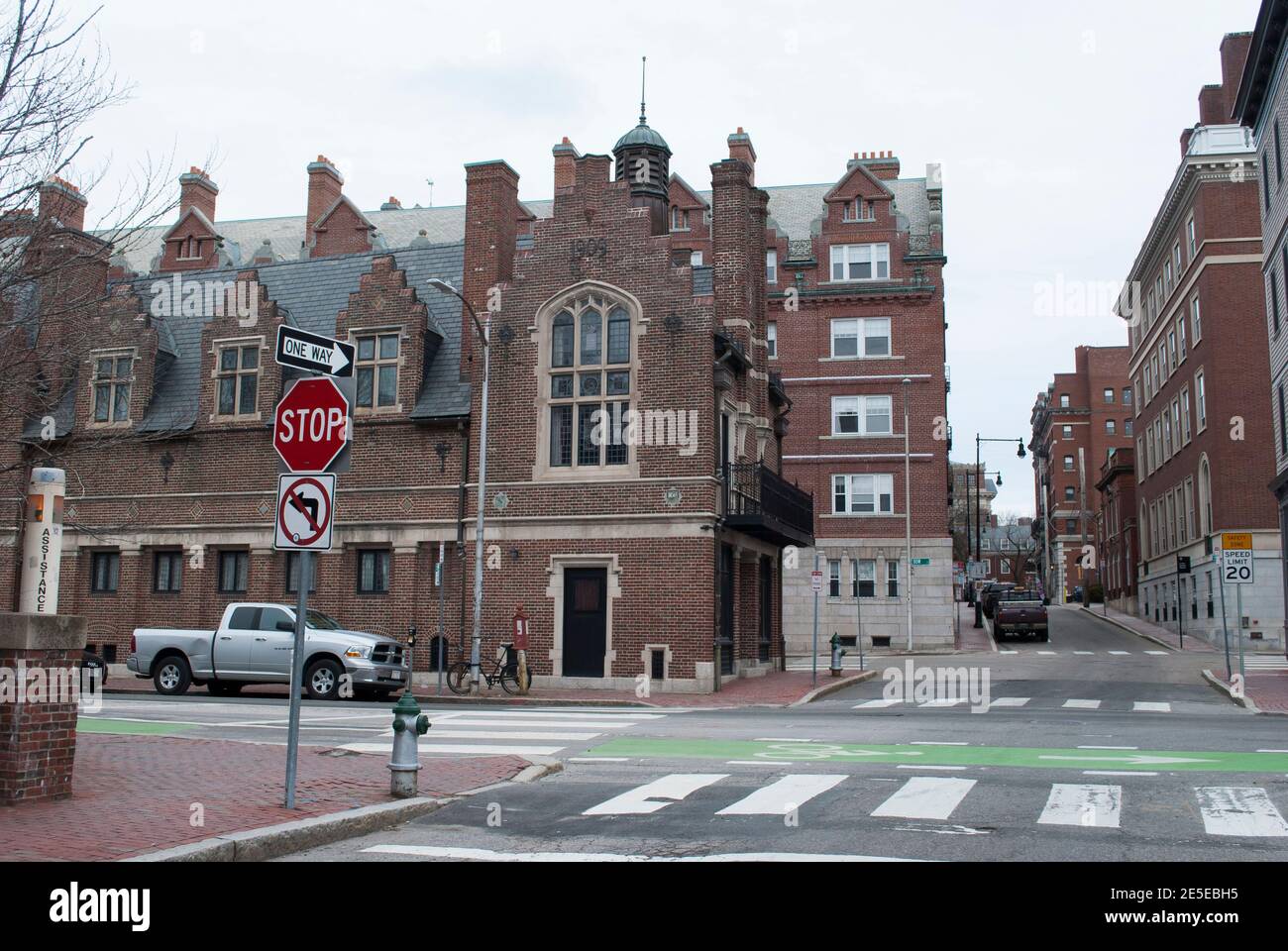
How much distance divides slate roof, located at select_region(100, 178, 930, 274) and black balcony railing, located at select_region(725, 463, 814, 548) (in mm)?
21030

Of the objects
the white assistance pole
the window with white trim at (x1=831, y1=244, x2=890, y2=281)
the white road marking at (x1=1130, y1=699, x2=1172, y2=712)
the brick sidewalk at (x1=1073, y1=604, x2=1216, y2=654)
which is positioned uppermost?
the window with white trim at (x1=831, y1=244, x2=890, y2=281)

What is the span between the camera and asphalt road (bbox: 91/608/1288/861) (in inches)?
328

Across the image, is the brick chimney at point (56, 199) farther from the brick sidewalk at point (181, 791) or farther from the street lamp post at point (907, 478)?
the street lamp post at point (907, 478)

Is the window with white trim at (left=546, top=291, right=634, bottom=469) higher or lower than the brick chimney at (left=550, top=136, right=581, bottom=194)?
lower

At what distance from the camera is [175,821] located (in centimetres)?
873

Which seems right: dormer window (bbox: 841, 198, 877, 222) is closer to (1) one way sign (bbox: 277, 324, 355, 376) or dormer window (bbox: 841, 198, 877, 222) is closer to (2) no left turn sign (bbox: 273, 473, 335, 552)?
(1) one way sign (bbox: 277, 324, 355, 376)

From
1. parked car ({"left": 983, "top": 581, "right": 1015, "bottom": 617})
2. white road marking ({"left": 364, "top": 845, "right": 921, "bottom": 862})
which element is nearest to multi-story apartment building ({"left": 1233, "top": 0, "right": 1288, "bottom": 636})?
parked car ({"left": 983, "top": 581, "right": 1015, "bottom": 617})

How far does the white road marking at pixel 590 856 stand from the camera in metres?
7.64

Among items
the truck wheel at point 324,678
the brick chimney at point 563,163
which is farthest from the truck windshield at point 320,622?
the brick chimney at point 563,163

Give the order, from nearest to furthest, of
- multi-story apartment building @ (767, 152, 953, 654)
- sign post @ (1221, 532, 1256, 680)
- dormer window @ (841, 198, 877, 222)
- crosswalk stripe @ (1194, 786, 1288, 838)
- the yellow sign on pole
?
crosswalk stripe @ (1194, 786, 1288, 838) < sign post @ (1221, 532, 1256, 680) < the yellow sign on pole < multi-story apartment building @ (767, 152, 953, 654) < dormer window @ (841, 198, 877, 222)

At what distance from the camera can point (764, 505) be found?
28.5 m

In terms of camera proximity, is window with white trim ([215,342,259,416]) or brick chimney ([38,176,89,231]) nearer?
brick chimney ([38,176,89,231])

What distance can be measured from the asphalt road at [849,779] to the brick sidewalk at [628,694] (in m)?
1.37
